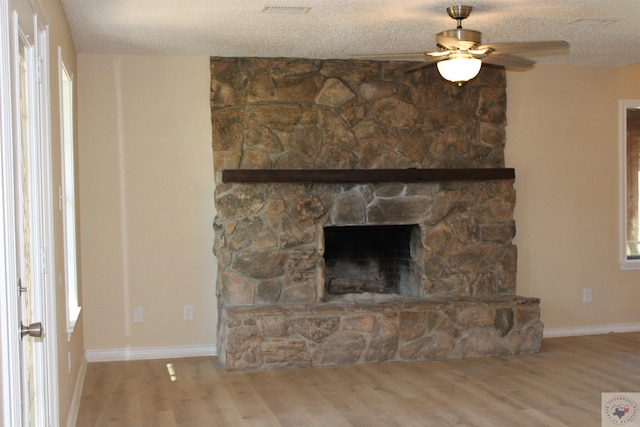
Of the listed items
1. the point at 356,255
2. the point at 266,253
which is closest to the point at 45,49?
the point at 266,253

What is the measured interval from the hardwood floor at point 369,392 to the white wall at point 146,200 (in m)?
0.35

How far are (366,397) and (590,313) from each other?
293 centimetres

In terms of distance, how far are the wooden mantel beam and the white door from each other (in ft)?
7.91

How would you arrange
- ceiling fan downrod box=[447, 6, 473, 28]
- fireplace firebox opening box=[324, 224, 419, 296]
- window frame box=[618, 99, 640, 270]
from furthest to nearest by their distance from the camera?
1. window frame box=[618, 99, 640, 270]
2. fireplace firebox opening box=[324, 224, 419, 296]
3. ceiling fan downrod box=[447, 6, 473, 28]

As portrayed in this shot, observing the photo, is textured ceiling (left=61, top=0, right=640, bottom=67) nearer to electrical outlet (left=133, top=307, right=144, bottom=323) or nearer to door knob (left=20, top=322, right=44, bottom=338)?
electrical outlet (left=133, top=307, right=144, bottom=323)

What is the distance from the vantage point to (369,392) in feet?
15.4

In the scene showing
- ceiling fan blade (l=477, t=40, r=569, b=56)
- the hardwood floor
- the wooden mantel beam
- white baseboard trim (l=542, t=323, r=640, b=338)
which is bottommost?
the hardwood floor

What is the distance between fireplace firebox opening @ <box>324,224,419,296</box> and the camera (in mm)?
6188

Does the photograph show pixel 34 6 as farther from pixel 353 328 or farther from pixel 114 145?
pixel 353 328

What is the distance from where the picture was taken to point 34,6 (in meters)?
2.72

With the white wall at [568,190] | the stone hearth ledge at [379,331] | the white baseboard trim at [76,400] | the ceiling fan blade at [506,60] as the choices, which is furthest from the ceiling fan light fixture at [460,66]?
the white baseboard trim at [76,400]

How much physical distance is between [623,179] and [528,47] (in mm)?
3282

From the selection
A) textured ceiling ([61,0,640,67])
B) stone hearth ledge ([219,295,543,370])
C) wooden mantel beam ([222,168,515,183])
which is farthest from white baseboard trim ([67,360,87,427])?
textured ceiling ([61,0,640,67])

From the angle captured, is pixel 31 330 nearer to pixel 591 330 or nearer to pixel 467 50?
pixel 467 50
